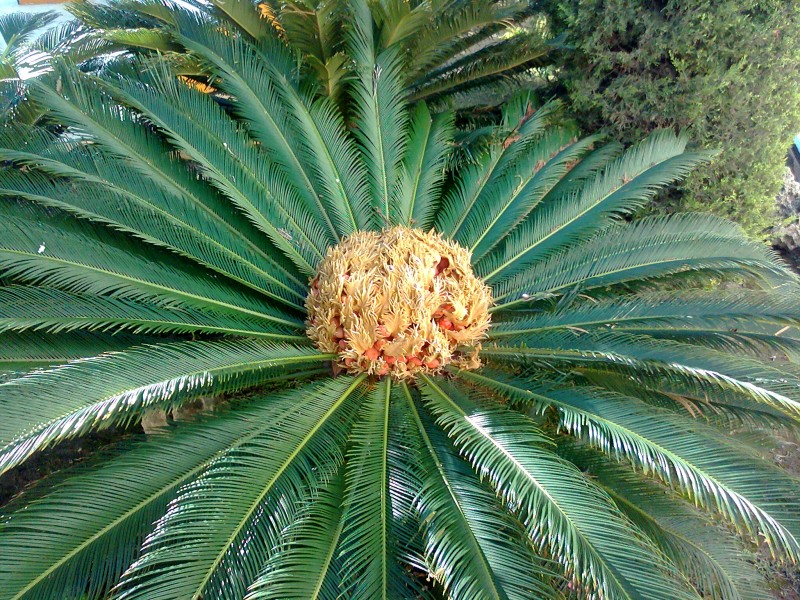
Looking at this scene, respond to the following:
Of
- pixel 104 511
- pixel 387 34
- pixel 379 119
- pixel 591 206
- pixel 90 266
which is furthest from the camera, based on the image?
pixel 379 119

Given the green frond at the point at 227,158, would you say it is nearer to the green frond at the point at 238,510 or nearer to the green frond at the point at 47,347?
the green frond at the point at 47,347

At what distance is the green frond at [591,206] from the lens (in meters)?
3.53

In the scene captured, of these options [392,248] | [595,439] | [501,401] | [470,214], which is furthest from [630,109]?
[595,439]

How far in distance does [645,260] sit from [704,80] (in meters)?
1.54

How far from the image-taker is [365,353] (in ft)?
9.09

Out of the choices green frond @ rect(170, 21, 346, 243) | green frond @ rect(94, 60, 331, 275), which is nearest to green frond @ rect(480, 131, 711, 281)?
green frond @ rect(170, 21, 346, 243)

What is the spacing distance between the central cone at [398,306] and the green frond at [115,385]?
299mm

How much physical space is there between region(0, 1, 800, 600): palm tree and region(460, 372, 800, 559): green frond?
0.04 feet

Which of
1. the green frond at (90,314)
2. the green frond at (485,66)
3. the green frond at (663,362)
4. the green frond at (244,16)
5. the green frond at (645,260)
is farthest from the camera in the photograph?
the green frond at (485,66)

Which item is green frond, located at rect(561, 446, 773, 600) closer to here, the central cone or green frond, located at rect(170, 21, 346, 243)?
the central cone

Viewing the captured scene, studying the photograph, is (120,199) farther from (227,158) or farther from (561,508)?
(561,508)

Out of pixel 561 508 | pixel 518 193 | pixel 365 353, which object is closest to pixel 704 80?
pixel 518 193

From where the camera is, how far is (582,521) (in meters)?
1.83

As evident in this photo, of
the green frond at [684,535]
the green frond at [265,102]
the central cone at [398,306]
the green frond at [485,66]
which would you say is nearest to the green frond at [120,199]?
the central cone at [398,306]
